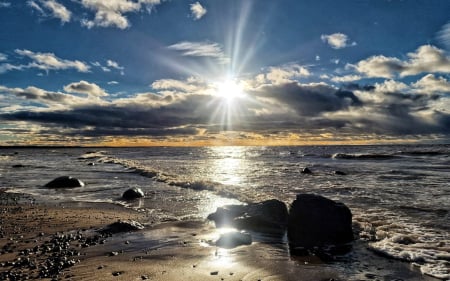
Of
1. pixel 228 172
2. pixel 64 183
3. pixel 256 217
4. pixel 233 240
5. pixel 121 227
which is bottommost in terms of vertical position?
pixel 228 172

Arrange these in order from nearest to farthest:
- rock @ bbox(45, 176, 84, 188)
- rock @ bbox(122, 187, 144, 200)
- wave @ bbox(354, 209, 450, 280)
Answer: wave @ bbox(354, 209, 450, 280) → rock @ bbox(122, 187, 144, 200) → rock @ bbox(45, 176, 84, 188)

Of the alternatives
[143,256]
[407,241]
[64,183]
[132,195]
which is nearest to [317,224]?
[407,241]

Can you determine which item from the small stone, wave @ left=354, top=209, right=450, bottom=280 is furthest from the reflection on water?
the small stone

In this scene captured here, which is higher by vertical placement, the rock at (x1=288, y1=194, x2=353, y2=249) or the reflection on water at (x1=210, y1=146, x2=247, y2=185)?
the rock at (x1=288, y1=194, x2=353, y2=249)

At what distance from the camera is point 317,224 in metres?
11.2

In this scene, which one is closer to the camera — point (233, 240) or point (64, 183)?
point (233, 240)

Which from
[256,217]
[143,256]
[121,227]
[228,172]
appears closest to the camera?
[143,256]

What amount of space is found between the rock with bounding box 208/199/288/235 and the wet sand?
0.70 metres

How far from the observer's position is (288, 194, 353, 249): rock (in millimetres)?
10672

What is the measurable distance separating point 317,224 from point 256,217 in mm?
2246

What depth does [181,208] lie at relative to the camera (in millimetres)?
16484

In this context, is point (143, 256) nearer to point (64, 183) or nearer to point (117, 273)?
point (117, 273)

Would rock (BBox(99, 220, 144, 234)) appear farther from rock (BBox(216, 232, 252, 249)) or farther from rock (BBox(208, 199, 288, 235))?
rock (BBox(216, 232, 252, 249))

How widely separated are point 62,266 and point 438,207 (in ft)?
50.9
